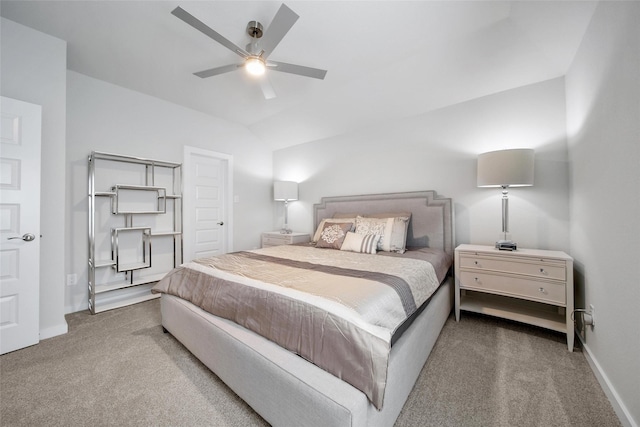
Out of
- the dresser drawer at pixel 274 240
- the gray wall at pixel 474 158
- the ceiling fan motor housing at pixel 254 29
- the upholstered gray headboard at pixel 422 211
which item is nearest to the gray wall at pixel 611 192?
the gray wall at pixel 474 158

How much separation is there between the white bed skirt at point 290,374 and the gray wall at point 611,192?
3.07 feet

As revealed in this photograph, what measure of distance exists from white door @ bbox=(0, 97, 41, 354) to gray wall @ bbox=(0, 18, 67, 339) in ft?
A: 0.54

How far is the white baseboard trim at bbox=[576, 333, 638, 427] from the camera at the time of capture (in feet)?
3.79

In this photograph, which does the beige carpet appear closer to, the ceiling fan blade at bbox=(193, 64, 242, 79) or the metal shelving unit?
the metal shelving unit

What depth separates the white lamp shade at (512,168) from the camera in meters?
2.12

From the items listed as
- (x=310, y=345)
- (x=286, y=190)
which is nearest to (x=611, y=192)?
(x=310, y=345)

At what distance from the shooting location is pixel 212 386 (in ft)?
4.88

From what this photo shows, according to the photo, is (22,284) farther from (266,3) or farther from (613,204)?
(613,204)

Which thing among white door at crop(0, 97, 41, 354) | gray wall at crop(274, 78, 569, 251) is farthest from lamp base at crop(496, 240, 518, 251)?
Answer: white door at crop(0, 97, 41, 354)

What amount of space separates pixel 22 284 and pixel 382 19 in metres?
3.66

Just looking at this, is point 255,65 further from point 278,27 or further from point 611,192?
point 611,192

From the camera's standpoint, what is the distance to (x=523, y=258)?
6.63 feet

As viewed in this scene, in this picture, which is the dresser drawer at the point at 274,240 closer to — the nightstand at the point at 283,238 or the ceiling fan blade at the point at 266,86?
the nightstand at the point at 283,238

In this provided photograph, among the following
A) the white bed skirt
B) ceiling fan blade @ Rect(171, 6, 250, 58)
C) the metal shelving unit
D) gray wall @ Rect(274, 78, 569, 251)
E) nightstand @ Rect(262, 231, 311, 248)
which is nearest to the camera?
the white bed skirt
